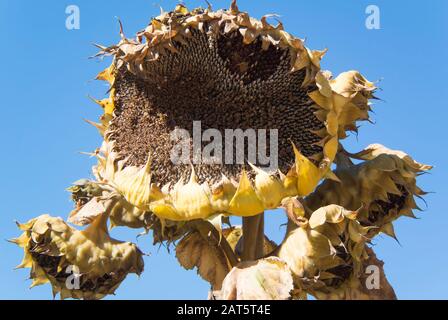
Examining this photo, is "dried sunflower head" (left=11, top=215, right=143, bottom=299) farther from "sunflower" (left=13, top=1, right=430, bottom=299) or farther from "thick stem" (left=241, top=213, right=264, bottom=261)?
"thick stem" (left=241, top=213, right=264, bottom=261)

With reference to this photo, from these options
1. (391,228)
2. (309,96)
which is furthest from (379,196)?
(309,96)

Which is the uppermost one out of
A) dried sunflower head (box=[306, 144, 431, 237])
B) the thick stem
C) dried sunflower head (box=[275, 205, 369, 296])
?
dried sunflower head (box=[306, 144, 431, 237])

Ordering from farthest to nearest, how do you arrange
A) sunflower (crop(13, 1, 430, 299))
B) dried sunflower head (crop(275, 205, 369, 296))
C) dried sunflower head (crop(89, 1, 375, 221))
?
dried sunflower head (crop(89, 1, 375, 221))
sunflower (crop(13, 1, 430, 299))
dried sunflower head (crop(275, 205, 369, 296))

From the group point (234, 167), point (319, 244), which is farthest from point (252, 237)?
point (319, 244)

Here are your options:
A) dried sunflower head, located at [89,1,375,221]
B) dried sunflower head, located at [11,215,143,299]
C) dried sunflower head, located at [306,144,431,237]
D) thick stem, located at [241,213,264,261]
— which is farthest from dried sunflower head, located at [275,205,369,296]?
dried sunflower head, located at [11,215,143,299]

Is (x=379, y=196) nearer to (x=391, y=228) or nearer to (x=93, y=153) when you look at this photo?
(x=391, y=228)

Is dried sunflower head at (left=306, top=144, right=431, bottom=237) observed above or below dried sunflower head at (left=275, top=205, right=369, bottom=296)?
above

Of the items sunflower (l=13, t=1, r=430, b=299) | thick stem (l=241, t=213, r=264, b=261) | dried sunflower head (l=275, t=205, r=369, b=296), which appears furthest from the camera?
thick stem (l=241, t=213, r=264, b=261)

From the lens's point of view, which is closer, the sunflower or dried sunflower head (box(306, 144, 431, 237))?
the sunflower
